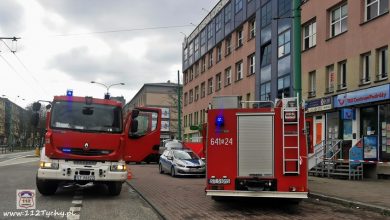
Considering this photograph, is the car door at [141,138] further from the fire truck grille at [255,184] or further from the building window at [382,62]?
the building window at [382,62]

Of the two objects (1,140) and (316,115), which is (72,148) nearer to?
(316,115)

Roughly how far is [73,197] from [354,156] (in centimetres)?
1268

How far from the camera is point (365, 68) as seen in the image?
2238 cm

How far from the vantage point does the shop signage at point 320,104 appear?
24828mm

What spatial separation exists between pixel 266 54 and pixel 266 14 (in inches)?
113

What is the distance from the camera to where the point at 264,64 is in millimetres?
35719

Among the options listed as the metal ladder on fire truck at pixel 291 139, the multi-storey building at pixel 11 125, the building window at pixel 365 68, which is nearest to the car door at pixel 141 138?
the metal ladder on fire truck at pixel 291 139

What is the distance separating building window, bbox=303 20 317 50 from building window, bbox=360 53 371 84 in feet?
16.3

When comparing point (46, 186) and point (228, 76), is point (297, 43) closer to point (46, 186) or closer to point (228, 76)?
point (46, 186)

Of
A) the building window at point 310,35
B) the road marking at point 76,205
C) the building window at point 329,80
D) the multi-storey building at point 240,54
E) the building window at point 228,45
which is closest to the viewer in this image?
the road marking at point 76,205

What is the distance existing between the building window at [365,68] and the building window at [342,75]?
155 centimetres

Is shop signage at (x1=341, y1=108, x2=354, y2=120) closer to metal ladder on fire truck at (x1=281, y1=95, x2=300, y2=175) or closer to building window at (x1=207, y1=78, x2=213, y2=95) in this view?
metal ladder on fire truck at (x1=281, y1=95, x2=300, y2=175)

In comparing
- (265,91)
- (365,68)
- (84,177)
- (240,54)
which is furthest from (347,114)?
(240,54)

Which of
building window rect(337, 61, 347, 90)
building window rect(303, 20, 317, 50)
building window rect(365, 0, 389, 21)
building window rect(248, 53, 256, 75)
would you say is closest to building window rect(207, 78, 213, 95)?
→ building window rect(248, 53, 256, 75)
